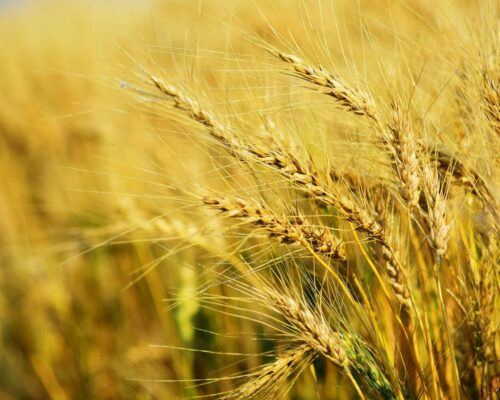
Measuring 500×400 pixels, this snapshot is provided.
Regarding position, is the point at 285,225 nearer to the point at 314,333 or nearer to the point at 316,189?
→ the point at 316,189

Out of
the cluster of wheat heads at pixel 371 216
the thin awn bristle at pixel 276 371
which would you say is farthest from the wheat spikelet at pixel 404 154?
the thin awn bristle at pixel 276 371

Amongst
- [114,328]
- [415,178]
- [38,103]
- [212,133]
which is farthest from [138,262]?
[38,103]

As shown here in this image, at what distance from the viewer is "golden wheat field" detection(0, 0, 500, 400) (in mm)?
990

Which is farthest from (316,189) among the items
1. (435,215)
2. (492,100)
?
(492,100)

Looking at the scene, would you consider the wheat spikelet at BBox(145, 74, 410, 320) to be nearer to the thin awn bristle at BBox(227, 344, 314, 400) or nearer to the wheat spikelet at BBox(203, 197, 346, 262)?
the wheat spikelet at BBox(203, 197, 346, 262)

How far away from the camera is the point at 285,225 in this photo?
3.21 feet

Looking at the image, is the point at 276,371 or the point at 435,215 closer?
the point at 435,215

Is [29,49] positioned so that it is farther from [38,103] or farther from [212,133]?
[212,133]

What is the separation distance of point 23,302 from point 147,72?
2089mm

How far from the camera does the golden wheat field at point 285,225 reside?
39.0 inches

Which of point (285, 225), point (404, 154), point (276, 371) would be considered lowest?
point (276, 371)

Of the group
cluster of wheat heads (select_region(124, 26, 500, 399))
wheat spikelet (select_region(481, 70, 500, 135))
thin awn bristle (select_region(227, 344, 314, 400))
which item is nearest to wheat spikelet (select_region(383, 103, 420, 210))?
cluster of wheat heads (select_region(124, 26, 500, 399))

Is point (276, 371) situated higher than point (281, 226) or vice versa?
point (281, 226)

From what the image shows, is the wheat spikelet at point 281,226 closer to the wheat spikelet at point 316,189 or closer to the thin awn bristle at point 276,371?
the wheat spikelet at point 316,189
